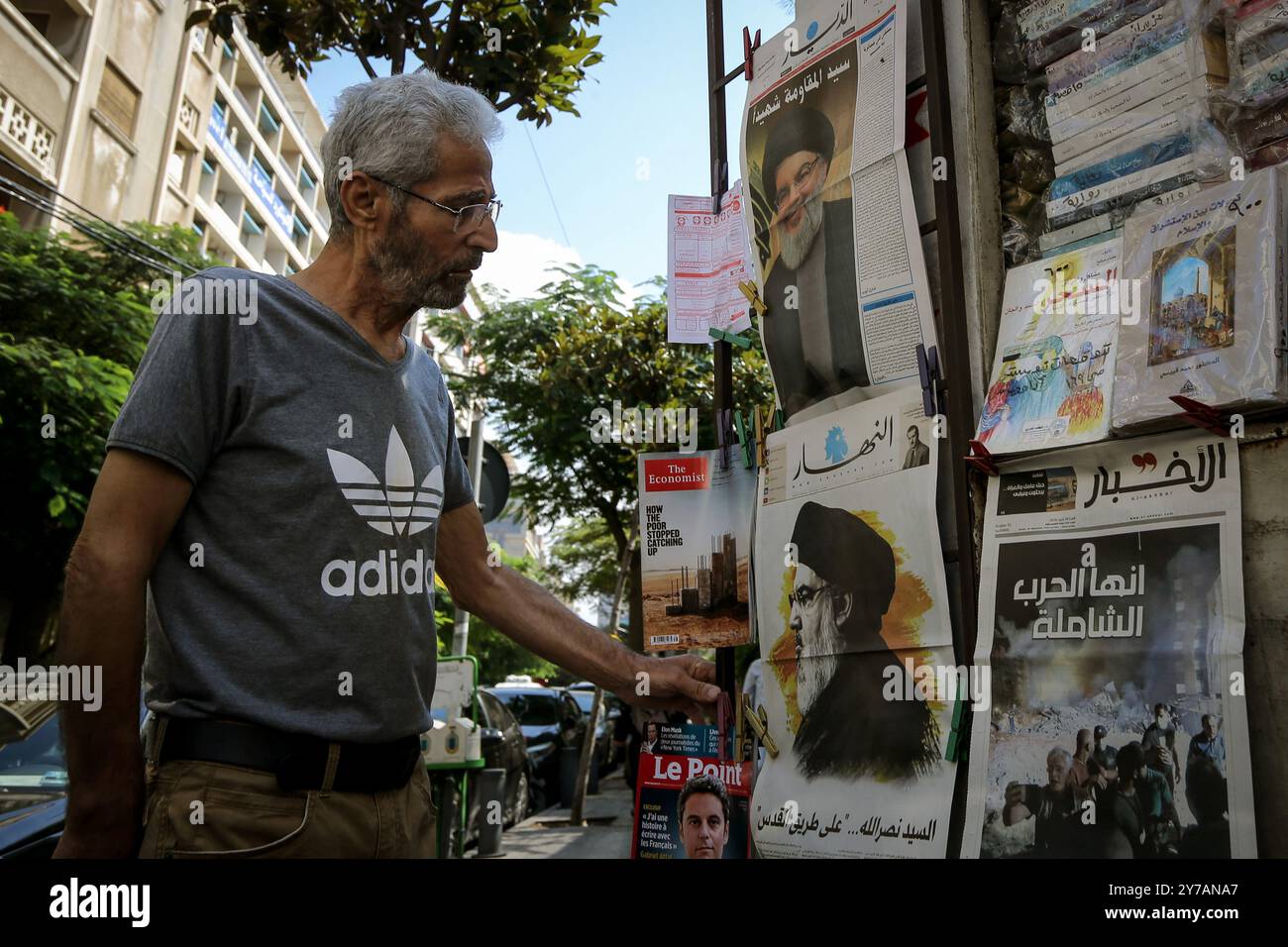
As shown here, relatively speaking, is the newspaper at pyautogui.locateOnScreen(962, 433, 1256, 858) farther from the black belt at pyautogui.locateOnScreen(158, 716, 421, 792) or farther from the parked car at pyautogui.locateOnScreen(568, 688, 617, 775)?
the parked car at pyautogui.locateOnScreen(568, 688, 617, 775)

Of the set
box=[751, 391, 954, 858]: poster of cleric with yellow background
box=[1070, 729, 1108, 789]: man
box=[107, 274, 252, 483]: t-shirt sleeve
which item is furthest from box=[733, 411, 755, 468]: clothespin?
box=[107, 274, 252, 483]: t-shirt sleeve

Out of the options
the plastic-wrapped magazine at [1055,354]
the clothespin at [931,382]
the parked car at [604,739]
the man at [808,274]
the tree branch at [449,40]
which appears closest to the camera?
the plastic-wrapped magazine at [1055,354]

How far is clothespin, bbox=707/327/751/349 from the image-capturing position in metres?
4.67

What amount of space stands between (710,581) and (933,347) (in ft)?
4.57

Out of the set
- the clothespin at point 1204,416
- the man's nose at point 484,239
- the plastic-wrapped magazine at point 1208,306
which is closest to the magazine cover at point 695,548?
the plastic-wrapped magazine at point 1208,306

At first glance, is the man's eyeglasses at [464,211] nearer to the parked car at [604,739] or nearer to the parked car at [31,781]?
the parked car at [31,781]

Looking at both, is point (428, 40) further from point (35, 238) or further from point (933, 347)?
point (35, 238)

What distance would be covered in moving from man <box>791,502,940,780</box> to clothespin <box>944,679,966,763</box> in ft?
0.17

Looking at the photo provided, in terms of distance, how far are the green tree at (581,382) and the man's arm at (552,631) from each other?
9004 millimetres

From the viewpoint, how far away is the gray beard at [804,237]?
13.0ft

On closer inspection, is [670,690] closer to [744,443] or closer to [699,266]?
[744,443]

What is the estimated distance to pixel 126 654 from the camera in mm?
1495

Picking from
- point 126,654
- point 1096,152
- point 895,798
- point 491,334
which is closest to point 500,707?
point 491,334
